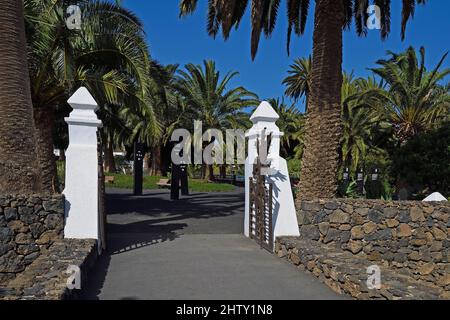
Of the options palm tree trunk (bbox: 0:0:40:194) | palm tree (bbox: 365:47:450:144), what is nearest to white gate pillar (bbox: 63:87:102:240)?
palm tree trunk (bbox: 0:0:40:194)

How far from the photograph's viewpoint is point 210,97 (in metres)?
30.9

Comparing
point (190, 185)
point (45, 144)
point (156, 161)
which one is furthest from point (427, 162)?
point (156, 161)

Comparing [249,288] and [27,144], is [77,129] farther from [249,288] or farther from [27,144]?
[249,288]

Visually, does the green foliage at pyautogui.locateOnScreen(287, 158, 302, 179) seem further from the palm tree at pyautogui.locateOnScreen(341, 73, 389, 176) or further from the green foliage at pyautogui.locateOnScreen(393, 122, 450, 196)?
the green foliage at pyautogui.locateOnScreen(393, 122, 450, 196)

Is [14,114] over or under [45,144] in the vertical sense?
over

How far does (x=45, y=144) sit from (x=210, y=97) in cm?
2038

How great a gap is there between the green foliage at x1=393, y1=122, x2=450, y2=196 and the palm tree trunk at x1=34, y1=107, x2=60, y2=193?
13.0m

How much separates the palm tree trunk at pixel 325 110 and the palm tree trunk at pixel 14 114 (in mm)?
5816

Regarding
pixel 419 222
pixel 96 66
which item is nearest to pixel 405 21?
pixel 419 222

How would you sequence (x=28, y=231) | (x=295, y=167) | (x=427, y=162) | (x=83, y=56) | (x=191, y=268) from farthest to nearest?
(x=295, y=167) → (x=427, y=162) → (x=83, y=56) → (x=28, y=231) → (x=191, y=268)

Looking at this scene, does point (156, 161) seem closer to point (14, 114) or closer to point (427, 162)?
point (427, 162)

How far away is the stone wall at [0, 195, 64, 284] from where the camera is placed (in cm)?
732

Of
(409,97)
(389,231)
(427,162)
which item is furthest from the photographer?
(409,97)

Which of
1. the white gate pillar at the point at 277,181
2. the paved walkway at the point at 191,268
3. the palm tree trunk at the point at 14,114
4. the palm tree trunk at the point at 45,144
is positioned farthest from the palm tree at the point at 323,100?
the palm tree trunk at the point at 45,144
